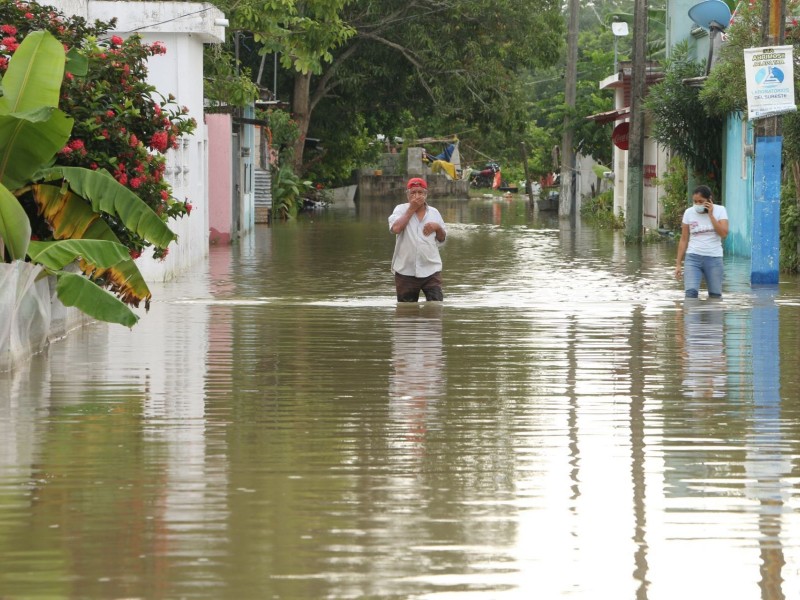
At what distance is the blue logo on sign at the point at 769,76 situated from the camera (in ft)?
59.3

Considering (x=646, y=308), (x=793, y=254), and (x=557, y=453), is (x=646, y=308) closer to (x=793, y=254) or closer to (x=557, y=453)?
(x=793, y=254)

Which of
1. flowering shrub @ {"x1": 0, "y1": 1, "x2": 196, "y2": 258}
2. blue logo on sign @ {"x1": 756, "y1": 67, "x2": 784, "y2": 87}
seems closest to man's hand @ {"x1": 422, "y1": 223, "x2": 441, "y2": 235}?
flowering shrub @ {"x1": 0, "y1": 1, "x2": 196, "y2": 258}

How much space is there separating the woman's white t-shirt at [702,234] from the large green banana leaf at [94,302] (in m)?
7.50

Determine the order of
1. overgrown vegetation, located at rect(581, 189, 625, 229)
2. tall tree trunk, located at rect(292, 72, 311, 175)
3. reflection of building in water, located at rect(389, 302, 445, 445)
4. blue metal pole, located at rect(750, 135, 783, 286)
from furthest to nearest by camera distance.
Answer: tall tree trunk, located at rect(292, 72, 311, 175) → overgrown vegetation, located at rect(581, 189, 625, 229) → blue metal pole, located at rect(750, 135, 783, 286) → reflection of building in water, located at rect(389, 302, 445, 445)

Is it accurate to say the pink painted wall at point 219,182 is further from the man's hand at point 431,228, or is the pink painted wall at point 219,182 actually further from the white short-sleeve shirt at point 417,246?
the man's hand at point 431,228

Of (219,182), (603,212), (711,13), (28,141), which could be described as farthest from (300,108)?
(28,141)

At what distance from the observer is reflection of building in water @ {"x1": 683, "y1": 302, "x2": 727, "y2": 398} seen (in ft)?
34.4

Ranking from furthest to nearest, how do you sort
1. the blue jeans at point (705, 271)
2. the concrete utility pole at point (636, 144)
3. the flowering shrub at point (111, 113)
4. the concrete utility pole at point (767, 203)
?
the concrete utility pole at point (636, 144) < the concrete utility pole at point (767, 203) < the blue jeans at point (705, 271) < the flowering shrub at point (111, 113)

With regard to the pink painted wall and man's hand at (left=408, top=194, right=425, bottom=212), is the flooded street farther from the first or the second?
the pink painted wall

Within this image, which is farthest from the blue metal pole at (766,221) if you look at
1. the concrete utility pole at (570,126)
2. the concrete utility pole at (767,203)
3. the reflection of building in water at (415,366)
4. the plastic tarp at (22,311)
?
the concrete utility pole at (570,126)

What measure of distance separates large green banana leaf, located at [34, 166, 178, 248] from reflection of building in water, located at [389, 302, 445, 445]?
2.35 meters

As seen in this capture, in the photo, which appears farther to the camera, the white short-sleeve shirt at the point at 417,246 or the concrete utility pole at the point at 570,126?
the concrete utility pole at the point at 570,126

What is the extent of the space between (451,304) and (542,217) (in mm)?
29773

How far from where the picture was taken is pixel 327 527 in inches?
255
